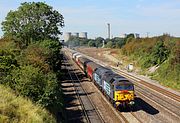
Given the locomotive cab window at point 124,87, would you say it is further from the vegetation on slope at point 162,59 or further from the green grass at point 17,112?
the vegetation on slope at point 162,59

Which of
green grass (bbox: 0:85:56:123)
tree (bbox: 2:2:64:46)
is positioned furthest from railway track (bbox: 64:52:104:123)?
tree (bbox: 2:2:64:46)

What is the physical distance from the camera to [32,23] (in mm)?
63875

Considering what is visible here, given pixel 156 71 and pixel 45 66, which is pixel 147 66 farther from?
pixel 45 66

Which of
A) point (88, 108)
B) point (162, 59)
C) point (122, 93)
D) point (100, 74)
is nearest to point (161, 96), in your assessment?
point (100, 74)

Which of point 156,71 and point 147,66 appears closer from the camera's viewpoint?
point 156,71

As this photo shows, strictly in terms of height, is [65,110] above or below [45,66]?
below

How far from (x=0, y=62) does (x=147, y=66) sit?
3920 cm

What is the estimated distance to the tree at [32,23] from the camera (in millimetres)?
63219

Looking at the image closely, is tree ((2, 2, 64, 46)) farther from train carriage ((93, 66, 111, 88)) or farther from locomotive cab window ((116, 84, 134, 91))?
locomotive cab window ((116, 84, 134, 91))

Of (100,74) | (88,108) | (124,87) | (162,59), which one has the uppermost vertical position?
(124,87)

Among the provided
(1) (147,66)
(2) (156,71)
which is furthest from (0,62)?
(1) (147,66)

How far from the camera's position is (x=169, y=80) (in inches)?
1962

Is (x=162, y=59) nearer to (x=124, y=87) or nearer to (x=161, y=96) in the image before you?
(x=161, y=96)

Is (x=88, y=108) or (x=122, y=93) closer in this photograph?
(x=122, y=93)
